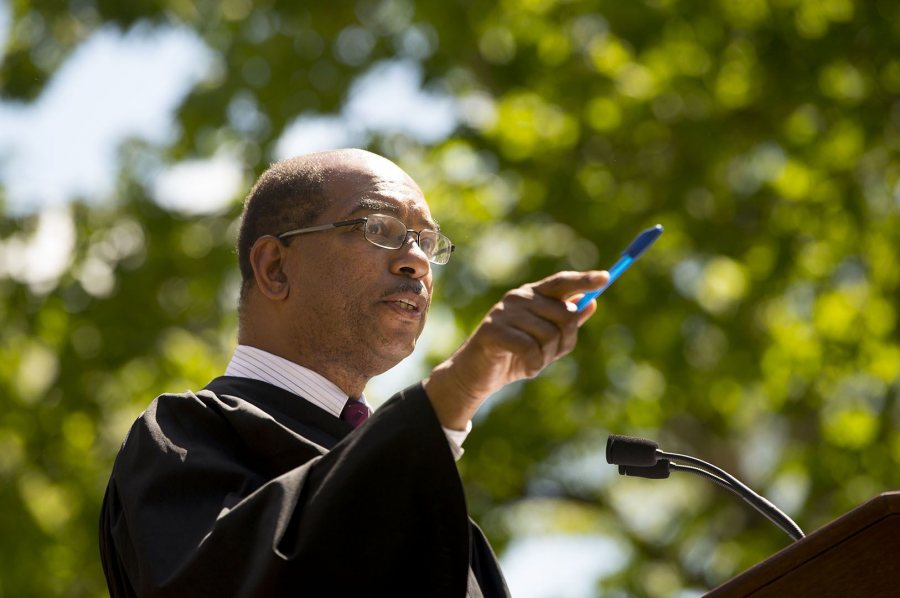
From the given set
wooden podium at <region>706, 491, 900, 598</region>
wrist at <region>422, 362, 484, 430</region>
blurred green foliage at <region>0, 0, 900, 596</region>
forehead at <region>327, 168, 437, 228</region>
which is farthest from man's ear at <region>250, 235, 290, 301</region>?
blurred green foliage at <region>0, 0, 900, 596</region>

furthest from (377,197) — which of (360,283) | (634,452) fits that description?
(634,452)

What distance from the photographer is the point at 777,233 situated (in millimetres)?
8805

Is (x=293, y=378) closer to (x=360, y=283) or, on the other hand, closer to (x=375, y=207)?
(x=360, y=283)

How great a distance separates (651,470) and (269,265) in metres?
1.09

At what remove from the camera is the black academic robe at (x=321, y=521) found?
2.35 m

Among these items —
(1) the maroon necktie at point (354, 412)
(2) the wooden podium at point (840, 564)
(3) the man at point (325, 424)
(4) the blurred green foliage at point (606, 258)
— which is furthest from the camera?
(4) the blurred green foliage at point (606, 258)

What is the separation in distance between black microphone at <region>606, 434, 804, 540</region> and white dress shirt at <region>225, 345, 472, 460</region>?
0.68m

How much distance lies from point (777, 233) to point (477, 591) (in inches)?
244

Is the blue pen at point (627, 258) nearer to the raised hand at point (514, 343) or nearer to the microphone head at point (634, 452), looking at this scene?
the raised hand at point (514, 343)

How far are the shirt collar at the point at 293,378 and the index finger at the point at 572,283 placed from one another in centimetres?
111

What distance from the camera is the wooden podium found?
2188 mm

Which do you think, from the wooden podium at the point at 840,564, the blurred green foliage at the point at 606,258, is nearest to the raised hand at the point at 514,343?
the wooden podium at the point at 840,564

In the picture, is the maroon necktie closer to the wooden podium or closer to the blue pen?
the blue pen

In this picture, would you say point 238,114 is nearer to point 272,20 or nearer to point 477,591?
point 272,20
